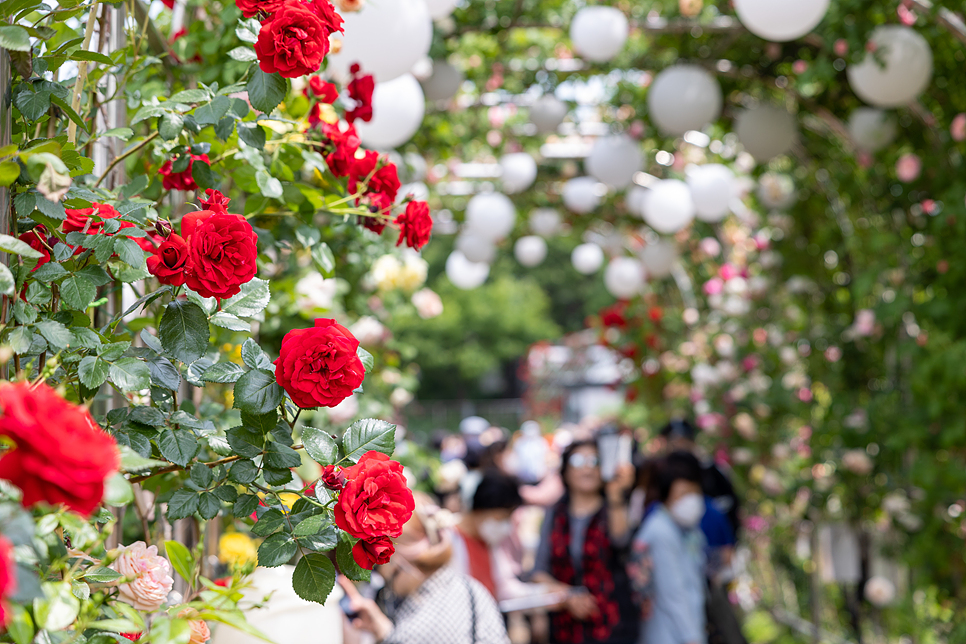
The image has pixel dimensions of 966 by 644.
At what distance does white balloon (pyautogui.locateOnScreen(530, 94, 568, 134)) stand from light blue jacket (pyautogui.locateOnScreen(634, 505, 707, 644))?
2040mm

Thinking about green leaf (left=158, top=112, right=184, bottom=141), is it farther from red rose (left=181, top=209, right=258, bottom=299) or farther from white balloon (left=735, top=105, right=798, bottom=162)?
white balloon (left=735, top=105, right=798, bottom=162)

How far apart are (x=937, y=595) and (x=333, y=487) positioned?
11.4 feet

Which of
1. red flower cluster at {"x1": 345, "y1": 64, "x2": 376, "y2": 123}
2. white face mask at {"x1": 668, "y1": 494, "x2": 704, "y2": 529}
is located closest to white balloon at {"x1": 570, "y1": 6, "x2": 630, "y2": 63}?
white face mask at {"x1": 668, "y1": 494, "x2": 704, "y2": 529}

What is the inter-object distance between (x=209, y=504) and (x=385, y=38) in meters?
1.20

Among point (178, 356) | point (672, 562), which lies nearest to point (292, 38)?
point (178, 356)

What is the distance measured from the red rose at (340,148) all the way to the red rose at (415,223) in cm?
10

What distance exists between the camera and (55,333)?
741 mm

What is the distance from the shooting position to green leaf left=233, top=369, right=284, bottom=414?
0.76 meters

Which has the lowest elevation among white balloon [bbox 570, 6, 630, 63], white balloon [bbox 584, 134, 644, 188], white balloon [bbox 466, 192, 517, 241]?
white balloon [bbox 466, 192, 517, 241]

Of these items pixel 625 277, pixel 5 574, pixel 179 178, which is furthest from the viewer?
pixel 625 277

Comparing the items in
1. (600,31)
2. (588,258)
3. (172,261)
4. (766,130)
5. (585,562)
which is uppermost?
(172,261)

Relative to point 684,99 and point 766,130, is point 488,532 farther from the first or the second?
point 766,130

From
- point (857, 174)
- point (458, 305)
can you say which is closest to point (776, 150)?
point (857, 174)

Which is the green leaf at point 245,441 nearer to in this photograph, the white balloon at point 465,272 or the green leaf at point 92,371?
the green leaf at point 92,371
